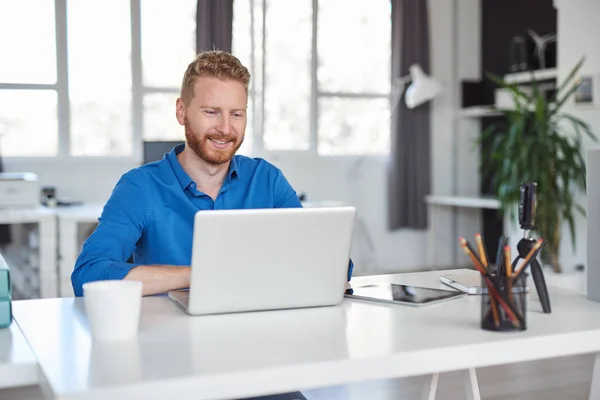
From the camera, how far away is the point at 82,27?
17.1ft

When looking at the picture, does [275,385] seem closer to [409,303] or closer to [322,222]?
[322,222]

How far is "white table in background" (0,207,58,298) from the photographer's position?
410 cm

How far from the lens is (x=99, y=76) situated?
5273mm

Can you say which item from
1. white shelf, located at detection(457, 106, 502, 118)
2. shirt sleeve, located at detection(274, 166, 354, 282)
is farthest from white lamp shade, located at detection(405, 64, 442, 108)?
shirt sleeve, located at detection(274, 166, 354, 282)

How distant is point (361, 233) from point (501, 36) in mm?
2068

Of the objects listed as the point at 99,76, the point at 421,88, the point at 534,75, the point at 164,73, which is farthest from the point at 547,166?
the point at 99,76

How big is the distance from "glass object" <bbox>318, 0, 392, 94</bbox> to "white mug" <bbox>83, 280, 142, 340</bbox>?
4.93 meters

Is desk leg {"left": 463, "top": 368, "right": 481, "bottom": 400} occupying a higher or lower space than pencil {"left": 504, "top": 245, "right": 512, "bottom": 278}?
lower

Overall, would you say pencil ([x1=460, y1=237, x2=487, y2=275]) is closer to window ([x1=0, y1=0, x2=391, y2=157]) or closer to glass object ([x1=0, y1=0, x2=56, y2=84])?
window ([x1=0, y1=0, x2=391, y2=157])

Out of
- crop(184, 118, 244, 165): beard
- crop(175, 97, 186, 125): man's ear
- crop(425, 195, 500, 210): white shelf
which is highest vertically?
crop(175, 97, 186, 125): man's ear

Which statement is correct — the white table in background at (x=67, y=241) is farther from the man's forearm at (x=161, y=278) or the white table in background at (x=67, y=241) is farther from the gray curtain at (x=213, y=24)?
the man's forearm at (x=161, y=278)

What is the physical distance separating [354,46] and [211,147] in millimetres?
4359

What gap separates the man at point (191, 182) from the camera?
6.01 ft

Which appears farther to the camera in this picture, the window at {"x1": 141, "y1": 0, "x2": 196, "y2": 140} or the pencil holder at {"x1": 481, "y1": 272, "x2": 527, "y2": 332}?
the window at {"x1": 141, "y1": 0, "x2": 196, "y2": 140}
